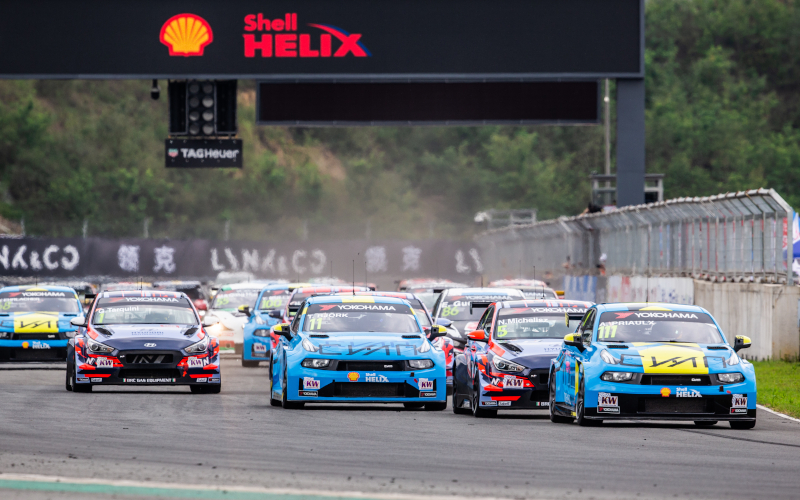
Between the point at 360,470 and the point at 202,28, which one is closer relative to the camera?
the point at 360,470

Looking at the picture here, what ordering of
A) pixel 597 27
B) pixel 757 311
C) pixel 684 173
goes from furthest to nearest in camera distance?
pixel 684 173
pixel 597 27
pixel 757 311

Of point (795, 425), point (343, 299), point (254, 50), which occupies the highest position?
point (254, 50)

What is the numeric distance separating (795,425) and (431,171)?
84940mm

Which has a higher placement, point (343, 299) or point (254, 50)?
point (254, 50)

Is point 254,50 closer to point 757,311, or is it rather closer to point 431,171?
point 757,311

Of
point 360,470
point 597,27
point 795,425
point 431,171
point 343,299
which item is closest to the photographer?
point 360,470

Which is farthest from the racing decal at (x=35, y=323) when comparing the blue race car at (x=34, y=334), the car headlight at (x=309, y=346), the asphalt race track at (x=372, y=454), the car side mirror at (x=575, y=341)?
the car side mirror at (x=575, y=341)

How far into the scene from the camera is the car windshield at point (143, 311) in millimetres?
19656

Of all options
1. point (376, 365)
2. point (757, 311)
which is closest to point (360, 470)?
point (376, 365)

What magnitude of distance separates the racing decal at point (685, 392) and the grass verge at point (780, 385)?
8.79ft

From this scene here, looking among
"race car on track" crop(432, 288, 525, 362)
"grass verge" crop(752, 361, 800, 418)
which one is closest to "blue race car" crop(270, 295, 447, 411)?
"grass verge" crop(752, 361, 800, 418)

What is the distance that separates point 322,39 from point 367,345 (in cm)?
1693

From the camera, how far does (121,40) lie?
32.2 meters

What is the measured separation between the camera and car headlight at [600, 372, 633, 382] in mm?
13719
